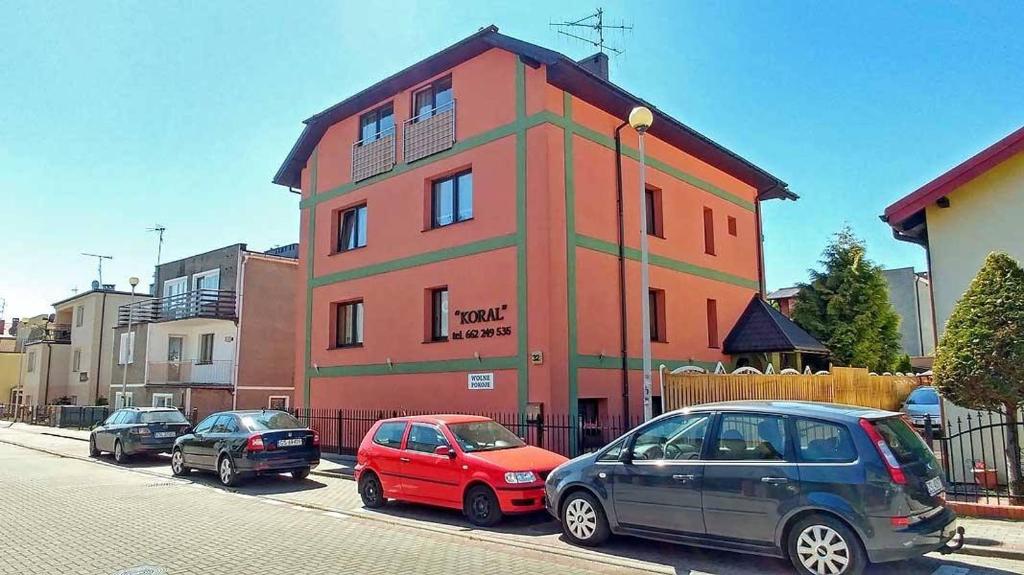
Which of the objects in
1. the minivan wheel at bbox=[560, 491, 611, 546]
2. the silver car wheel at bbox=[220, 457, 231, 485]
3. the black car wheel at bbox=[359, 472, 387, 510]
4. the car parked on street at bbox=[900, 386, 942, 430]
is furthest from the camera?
the car parked on street at bbox=[900, 386, 942, 430]

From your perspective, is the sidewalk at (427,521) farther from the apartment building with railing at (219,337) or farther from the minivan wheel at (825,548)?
the apartment building with railing at (219,337)

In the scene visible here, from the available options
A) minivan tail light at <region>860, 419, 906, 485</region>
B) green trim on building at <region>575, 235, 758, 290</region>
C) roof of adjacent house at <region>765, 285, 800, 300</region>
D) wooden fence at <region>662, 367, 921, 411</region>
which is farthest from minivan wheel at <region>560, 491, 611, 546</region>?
roof of adjacent house at <region>765, 285, 800, 300</region>

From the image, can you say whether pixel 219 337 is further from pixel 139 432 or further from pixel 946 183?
pixel 946 183

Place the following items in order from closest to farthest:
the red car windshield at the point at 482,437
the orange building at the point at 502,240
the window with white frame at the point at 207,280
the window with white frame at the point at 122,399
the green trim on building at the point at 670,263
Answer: the red car windshield at the point at 482,437 < the orange building at the point at 502,240 < the green trim on building at the point at 670,263 < the window with white frame at the point at 207,280 < the window with white frame at the point at 122,399

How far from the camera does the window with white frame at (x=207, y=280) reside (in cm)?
3016

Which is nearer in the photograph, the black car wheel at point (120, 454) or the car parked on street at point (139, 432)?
the car parked on street at point (139, 432)

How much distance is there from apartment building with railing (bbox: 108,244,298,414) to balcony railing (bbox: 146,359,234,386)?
A: 0.04m

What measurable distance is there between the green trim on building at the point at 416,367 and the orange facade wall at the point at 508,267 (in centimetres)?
4

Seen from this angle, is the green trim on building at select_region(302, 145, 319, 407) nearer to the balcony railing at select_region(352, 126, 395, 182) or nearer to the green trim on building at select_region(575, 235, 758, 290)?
the balcony railing at select_region(352, 126, 395, 182)

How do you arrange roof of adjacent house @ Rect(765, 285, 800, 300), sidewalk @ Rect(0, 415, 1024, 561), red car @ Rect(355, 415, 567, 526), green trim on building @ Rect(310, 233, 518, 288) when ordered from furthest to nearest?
roof of adjacent house @ Rect(765, 285, 800, 300) < green trim on building @ Rect(310, 233, 518, 288) < red car @ Rect(355, 415, 567, 526) < sidewalk @ Rect(0, 415, 1024, 561)

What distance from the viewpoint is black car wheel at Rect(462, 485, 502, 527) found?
31.1 feet

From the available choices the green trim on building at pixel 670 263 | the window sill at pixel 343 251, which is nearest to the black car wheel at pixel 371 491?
the green trim on building at pixel 670 263

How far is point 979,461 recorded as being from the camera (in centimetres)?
1114

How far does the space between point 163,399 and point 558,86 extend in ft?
79.3
